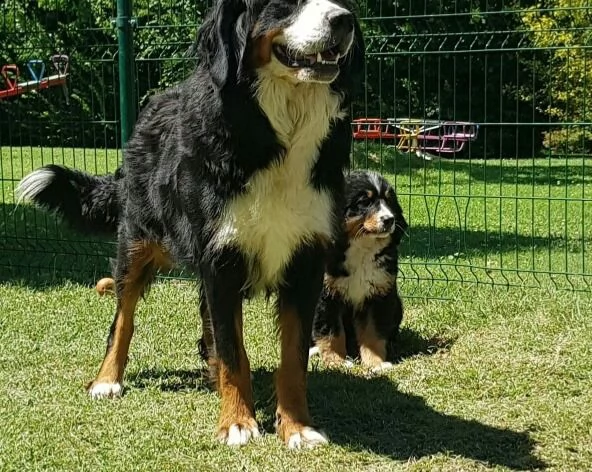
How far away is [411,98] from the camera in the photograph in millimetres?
7719

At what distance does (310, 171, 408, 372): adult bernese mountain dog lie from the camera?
562cm

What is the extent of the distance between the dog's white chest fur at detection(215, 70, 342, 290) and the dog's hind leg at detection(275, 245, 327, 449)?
0.32 feet

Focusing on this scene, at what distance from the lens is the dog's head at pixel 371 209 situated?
5555 mm

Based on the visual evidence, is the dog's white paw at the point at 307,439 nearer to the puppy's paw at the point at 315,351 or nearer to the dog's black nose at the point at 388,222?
the puppy's paw at the point at 315,351

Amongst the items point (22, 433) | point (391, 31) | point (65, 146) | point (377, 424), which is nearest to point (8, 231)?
point (65, 146)

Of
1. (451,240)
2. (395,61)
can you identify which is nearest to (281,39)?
(395,61)

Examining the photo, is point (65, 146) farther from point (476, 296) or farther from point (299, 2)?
point (299, 2)

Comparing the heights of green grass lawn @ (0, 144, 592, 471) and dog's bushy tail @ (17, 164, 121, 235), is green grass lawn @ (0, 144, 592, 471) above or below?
below

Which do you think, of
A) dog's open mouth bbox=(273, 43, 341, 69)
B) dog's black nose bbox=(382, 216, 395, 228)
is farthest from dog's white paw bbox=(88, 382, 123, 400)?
dog's open mouth bbox=(273, 43, 341, 69)

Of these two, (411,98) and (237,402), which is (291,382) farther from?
(411,98)

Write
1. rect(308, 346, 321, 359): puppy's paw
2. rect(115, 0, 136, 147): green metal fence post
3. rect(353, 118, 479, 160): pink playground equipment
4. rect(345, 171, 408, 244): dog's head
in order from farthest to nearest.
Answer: rect(353, 118, 479, 160): pink playground equipment < rect(115, 0, 136, 147): green metal fence post < rect(308, 346, 321, 359): puppy's paw < rect(345, 171, 408, 244): dog's head

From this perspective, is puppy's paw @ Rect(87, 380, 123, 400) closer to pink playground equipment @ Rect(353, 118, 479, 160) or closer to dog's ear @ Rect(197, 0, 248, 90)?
dog's ear @ Rect(197, 0, 248, 90)

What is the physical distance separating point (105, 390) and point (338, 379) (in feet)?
4.37

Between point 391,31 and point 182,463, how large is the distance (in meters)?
4.59
